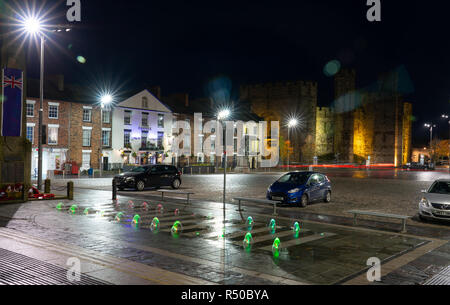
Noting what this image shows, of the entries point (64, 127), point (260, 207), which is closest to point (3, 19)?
point (260, 207)

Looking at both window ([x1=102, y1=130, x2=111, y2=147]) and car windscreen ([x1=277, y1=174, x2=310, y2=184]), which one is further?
window ([x1=102, y1=130, x2=111, y2=147])

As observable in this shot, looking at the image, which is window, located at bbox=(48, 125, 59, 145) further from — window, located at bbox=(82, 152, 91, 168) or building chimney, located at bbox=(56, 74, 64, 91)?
building chimney, located at bbox=(56, 74, 64, 91)

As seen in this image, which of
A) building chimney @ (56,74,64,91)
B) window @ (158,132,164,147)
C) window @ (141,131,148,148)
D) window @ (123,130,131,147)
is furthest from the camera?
window @ (158,132,164,147)

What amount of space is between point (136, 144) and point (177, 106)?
10960 millimetres

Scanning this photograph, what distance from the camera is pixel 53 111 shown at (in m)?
43.6

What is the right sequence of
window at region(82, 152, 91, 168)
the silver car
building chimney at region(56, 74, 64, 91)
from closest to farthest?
the silver car < building chimney at region(56, 74, 64, 91) < window at region(82, 152, 91, 168)

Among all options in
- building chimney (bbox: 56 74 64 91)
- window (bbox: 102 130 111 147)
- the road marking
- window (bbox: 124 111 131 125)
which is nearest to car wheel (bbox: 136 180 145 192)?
the road marking

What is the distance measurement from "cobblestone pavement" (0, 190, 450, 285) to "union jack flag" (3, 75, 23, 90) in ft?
15.5

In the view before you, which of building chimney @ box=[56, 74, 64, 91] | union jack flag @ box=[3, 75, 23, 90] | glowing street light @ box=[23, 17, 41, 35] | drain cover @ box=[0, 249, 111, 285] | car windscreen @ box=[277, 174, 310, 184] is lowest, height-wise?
drain cover @ box=[0, 249, 111, 285]

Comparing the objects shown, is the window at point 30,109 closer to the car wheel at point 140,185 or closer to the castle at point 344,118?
the car wheel at point 140,185

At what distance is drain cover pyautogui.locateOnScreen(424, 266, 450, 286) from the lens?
21.4ft

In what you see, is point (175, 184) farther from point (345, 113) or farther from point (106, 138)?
point (345, 113)
